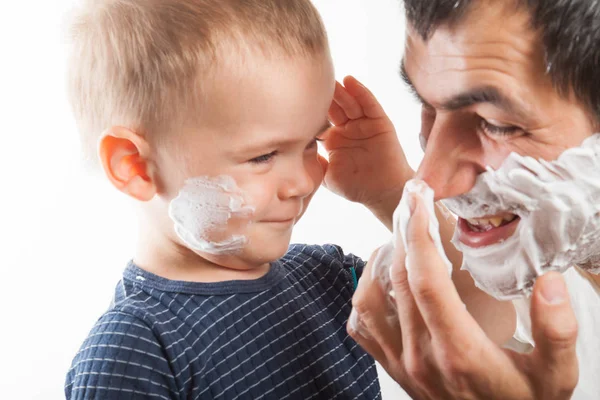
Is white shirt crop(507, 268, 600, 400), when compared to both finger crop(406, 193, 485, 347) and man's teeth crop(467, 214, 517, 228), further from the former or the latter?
finger crop(406, 193, 485, 347)

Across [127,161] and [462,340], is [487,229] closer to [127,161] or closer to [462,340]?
[462,340]

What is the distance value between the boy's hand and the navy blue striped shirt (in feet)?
0.40

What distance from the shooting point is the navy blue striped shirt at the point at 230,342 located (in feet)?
2.89

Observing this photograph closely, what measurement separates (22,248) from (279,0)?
937 millimetres

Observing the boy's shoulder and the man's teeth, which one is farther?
the boy's shoulder

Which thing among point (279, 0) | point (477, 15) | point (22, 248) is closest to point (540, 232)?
point (477, 15)

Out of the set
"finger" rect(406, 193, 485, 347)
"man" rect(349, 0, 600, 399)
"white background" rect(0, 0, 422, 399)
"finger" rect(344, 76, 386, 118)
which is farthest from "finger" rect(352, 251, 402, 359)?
"white background" rect(0, 0, 422, 399)

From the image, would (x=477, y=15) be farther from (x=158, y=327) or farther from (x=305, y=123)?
(x=158, y=327)

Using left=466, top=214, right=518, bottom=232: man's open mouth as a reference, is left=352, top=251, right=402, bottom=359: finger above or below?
below

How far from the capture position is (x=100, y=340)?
35.2 inches

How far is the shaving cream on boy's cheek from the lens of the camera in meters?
0.90

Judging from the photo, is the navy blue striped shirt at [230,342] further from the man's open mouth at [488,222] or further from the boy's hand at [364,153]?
Answer: the man's open mouth at [488,222]

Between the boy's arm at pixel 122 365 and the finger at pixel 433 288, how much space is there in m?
0.31

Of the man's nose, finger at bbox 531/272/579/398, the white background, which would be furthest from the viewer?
the white background
